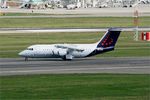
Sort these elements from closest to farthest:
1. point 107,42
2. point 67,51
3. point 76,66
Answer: point 76,66 → point 67,51 → point 107,42

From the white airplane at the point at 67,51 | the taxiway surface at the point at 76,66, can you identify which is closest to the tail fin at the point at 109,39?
the white airplane at the point at 67,51

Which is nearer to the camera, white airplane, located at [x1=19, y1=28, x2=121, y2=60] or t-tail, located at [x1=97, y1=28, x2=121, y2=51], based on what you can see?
white airplane, located at [x1=19, y1=28, x2=121, y2=60]

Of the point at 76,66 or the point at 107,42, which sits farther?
the point at 107,42

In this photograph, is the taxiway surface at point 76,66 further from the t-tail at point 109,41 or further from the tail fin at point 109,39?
the tail fin at point 109,39

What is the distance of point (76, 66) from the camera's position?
219 feet

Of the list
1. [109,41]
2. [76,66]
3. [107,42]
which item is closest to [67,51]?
[107,42]

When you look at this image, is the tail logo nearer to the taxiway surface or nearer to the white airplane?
the white airplane

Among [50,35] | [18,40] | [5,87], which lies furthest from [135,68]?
[50,35]

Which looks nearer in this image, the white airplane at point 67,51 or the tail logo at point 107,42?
the white airplane at point 67,51

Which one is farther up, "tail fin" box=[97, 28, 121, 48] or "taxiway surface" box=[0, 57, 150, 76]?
"tail fin" box=[97, 28, 121, 48]

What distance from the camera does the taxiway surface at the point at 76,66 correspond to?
6091 centimetres

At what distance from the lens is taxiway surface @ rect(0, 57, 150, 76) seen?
200 feet

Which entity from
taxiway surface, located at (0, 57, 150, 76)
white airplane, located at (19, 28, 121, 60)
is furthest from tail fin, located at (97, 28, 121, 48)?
taxiway surface, located at (0, 57, 150, 76)

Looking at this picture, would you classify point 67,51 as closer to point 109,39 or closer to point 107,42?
point 107,42
